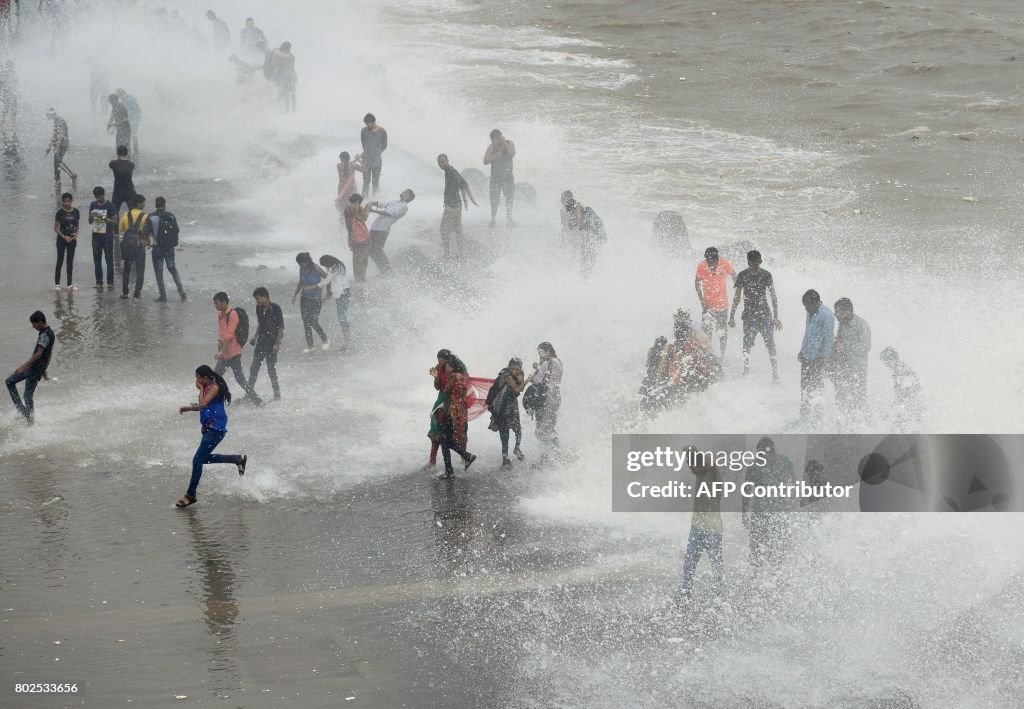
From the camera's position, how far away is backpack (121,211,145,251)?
52.9ft

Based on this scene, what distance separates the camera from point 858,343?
39.1ft

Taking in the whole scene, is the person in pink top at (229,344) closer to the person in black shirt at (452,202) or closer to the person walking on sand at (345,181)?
the person in black shirt at (452,202)

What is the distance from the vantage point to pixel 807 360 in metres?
12.3

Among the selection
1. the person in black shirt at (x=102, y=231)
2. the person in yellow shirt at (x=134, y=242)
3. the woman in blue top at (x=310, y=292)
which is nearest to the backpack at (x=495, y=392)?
the woman in blue top at (x=310, y=292)

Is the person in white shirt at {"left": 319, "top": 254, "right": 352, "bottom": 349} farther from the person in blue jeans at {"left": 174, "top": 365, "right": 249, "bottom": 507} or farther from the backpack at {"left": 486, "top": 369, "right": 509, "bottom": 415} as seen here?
the person in blue jeans at {"left": 174, "top": 365, "right": 249, "bottom": 507}

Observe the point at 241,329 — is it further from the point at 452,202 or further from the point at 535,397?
the point at 452,202

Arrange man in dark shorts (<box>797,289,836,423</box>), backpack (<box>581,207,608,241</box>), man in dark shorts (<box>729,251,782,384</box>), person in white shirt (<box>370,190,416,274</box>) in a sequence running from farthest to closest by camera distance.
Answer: person in white shirt (<box>370,190,416,274</box>), backpack (<box>581,207,608,241</box>), man in dark shorts (<box>729,251,782,384</box>), man in dark shorts (<box>797,289,836,423</box>)

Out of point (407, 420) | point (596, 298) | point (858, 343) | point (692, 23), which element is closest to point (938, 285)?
point (596, 298)

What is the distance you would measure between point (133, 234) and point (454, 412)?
712cm

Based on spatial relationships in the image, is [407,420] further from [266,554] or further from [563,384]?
[266,554]

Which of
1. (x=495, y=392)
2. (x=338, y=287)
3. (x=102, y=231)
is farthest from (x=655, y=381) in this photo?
(x=102, y=231)

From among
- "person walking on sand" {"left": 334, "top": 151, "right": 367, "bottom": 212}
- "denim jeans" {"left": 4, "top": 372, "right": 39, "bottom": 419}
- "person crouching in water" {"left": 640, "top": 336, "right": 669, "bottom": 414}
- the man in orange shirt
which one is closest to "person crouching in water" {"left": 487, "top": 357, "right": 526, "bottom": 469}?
"person crouching in water" {"left": 640, "top": 336, "right": 669, "bottom": 414}

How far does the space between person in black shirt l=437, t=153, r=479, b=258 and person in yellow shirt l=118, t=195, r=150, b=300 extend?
4442 millimetres

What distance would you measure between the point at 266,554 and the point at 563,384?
17.6 feet
